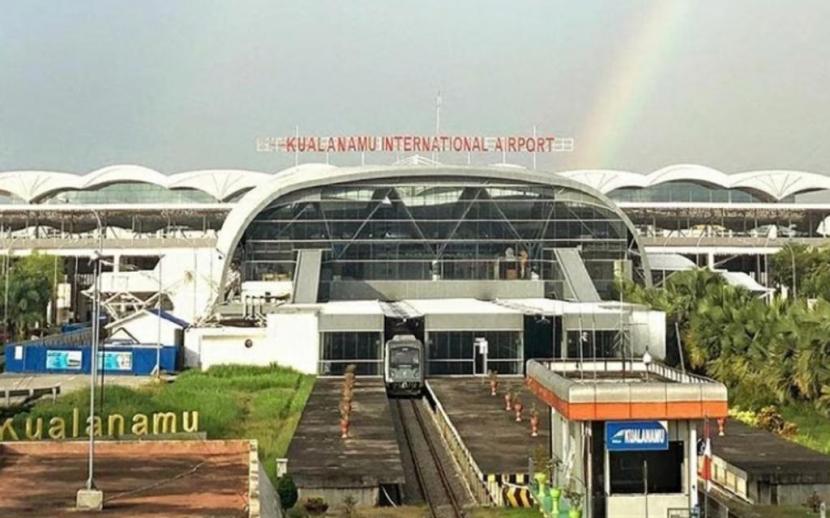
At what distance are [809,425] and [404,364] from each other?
1947 cm

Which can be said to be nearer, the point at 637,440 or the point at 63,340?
the point at 637,440

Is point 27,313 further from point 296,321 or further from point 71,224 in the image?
point 71,224

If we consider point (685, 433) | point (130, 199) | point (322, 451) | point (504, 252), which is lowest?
point (322, 451)

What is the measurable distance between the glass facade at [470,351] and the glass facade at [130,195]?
74.6m

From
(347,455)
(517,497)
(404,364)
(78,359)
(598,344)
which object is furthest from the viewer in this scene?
(78,359)

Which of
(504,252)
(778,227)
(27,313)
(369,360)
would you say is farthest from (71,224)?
(778,227)

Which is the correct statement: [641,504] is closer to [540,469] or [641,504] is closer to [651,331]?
[540,469]

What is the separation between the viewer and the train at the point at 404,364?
46594mm

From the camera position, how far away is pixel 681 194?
391 feet

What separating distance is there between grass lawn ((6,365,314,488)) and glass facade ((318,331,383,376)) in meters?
2.22

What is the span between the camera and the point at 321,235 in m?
66.3

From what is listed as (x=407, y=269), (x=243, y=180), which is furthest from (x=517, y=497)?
(x=243, y=180)

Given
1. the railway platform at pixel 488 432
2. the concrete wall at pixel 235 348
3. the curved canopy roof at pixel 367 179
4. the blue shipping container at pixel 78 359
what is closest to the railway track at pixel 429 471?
the railway platform at pixel 488 432

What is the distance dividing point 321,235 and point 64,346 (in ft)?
60.7
